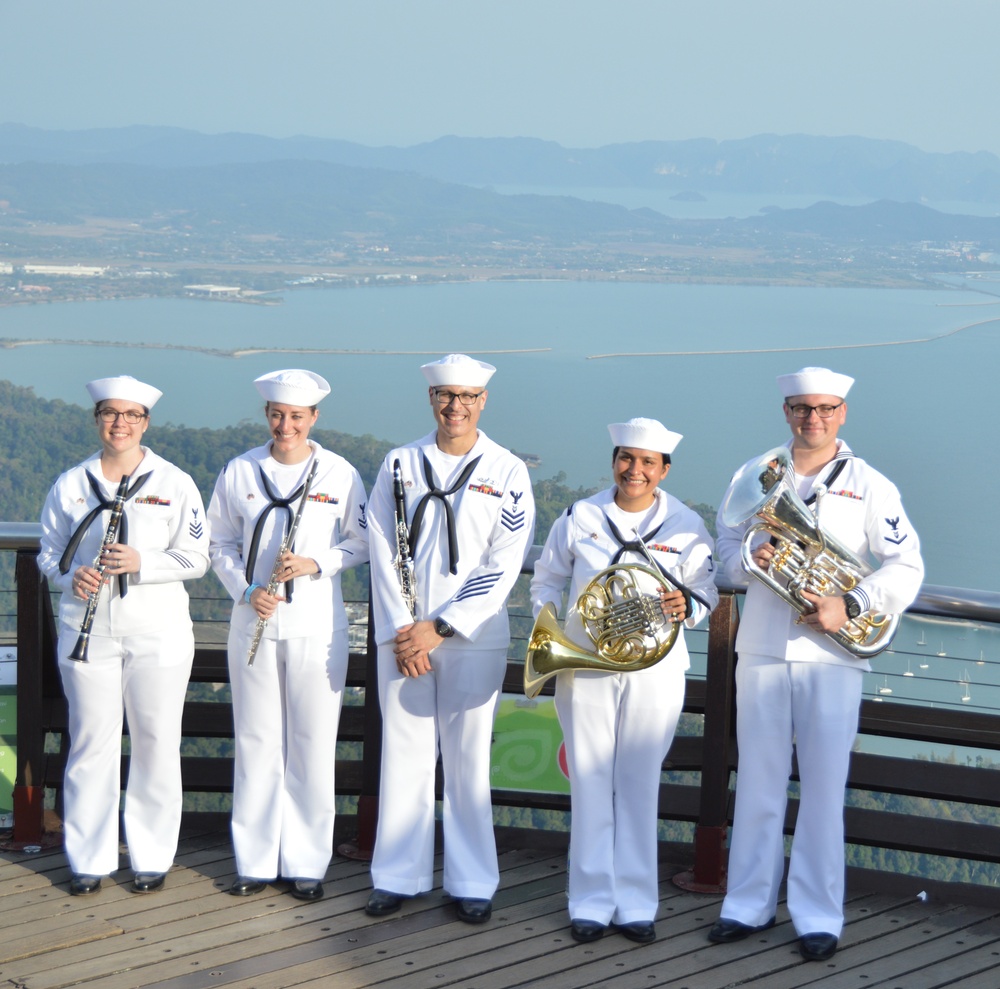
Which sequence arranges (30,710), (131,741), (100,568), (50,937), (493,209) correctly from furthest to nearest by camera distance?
(493,209)
(30,710)
(131,741)
(100,568)
(50,937)

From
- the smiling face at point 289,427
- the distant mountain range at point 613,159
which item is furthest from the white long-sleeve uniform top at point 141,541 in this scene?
the distant mountain range at point 613,159

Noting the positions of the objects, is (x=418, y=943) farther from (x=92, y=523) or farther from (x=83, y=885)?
(x=92, y=523)

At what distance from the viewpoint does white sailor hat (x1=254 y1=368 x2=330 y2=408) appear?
4.27m

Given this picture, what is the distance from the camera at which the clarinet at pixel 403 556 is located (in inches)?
168

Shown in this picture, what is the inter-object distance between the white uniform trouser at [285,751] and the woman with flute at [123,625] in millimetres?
239

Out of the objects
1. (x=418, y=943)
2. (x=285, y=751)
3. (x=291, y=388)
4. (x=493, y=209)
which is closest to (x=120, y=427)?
(x=291, y=388)

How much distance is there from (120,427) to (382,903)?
1892 millimetres

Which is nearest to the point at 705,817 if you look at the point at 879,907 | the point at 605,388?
the point at 879,907

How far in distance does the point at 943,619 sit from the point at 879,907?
1063 millimetres

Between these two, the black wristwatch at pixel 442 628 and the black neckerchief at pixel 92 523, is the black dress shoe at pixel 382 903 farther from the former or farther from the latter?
the black neckerchief at pixel 92 523

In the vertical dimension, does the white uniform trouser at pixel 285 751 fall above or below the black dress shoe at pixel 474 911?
above

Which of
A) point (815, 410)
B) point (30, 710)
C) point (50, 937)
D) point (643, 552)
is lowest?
point (50, 937)

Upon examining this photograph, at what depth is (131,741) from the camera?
14.5 feet

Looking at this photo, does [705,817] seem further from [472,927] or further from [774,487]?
[774,487]
